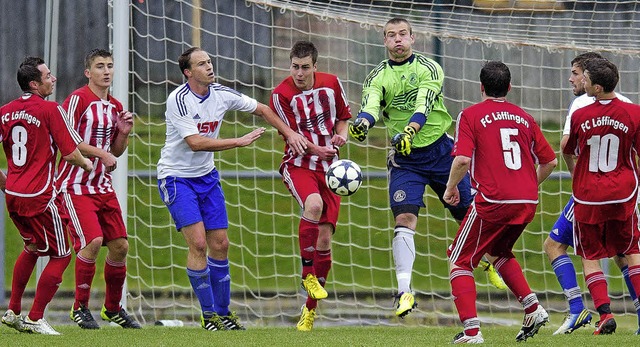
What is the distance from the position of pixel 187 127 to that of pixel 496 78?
2.44 metres

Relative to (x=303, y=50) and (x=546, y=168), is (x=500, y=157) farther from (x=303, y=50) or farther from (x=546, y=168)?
(x=303, y=50)

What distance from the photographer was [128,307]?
11.0 metres

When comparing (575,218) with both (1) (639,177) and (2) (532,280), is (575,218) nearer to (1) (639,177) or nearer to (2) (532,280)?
(1) (639,177)

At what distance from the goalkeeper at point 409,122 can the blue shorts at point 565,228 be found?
0.60 m

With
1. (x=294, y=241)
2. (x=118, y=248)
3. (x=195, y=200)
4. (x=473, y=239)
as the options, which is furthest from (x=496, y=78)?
(x=294, y=241)

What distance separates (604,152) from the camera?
7.20 metres

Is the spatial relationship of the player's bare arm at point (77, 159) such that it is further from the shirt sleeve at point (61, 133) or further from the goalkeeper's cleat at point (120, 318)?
the goalkeeper's cleat at point (120, 318)

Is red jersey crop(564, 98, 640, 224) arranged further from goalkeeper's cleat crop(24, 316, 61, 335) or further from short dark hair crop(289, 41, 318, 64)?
goalkeeper's cleat crop(24, 316, 61, 335)

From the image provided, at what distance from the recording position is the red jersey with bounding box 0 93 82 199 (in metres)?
7.94

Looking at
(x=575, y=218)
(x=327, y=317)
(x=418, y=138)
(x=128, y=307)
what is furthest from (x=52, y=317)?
(x=575, y=218)

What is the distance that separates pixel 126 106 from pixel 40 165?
1.53 m

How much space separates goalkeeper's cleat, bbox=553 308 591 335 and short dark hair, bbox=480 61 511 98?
6.30 feet

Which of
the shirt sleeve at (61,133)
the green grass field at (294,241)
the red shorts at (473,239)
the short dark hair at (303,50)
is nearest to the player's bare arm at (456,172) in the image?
the red shorts at (473,239)

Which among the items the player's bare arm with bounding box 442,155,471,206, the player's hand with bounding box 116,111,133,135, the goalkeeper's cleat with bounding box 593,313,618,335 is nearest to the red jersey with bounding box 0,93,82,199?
the player's hand with bounding box 116,111,133,135
